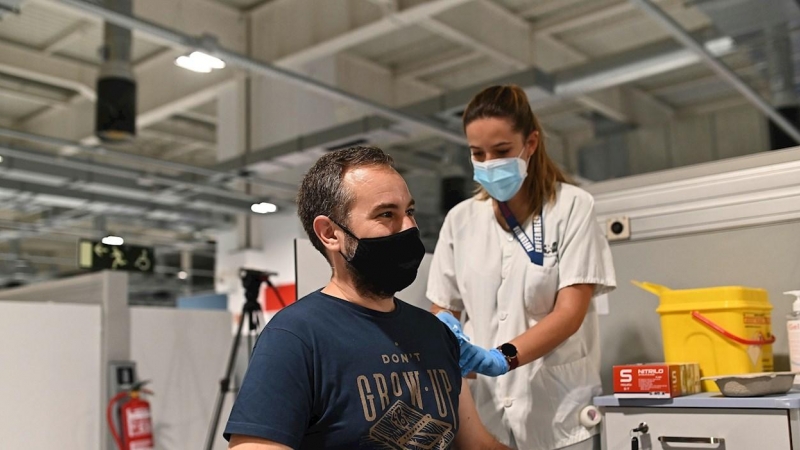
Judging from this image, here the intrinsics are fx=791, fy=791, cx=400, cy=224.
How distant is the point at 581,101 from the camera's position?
8062 millimetres

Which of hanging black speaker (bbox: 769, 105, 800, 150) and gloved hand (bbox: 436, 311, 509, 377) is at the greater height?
hanging black speaker (bbox: 769, 105, 800, 150)

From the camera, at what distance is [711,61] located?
5.30 m

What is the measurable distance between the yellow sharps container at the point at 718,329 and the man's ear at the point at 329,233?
0.99 meters

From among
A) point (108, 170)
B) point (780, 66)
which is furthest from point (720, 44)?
point (108, 170)

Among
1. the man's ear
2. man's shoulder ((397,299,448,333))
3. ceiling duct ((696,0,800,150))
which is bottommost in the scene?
man's shoulder ((397,299,448,333))

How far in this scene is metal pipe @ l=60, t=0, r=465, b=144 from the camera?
414cm

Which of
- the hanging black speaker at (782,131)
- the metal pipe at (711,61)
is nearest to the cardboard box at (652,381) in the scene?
the metal pipe at (711,61)

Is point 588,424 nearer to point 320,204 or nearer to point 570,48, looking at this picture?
point 320,204

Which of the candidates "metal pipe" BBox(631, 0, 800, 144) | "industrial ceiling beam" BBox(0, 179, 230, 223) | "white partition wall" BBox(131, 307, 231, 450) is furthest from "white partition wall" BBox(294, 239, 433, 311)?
"industrial ceiling beam" BBox(0, 179, 230, 223)

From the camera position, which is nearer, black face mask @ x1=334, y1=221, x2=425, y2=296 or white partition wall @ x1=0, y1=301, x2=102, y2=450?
black face mask @ x1=334, y1=221, x2=425, y2=296

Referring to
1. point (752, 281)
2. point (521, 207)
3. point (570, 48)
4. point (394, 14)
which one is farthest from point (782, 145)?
point (521, 207)

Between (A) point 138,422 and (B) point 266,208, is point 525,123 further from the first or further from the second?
(A) point 138,422

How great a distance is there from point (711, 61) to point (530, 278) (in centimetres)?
421

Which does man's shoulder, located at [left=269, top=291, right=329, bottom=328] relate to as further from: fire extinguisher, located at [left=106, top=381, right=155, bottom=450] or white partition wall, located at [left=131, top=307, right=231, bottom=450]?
white partition wall, located at [left=131, top=307, right=231, bottom=450]
